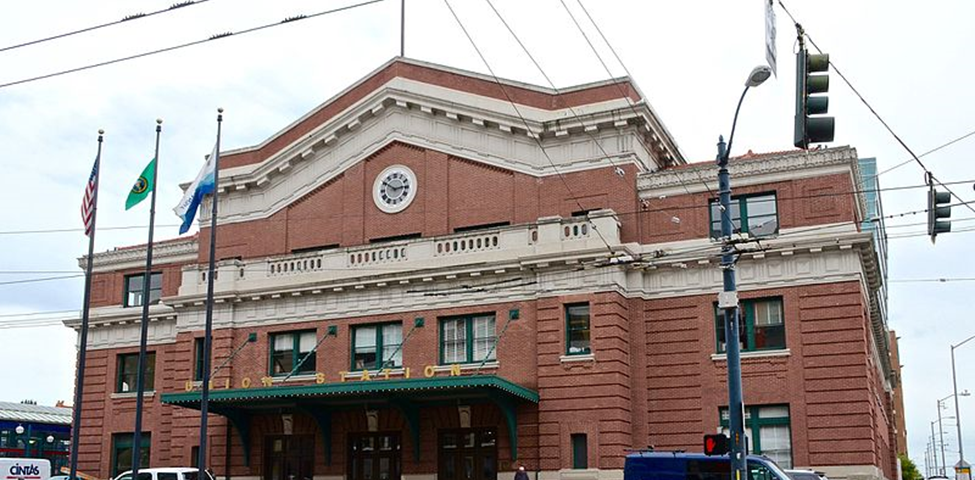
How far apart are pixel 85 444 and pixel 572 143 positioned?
24.6m

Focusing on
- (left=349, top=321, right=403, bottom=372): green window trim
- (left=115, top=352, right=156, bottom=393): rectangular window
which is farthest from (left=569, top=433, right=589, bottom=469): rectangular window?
(left=115, top=352, right=156, bottom=393): rectangular window

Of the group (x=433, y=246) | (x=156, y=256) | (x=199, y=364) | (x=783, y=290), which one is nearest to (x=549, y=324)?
(x=433, y=246)

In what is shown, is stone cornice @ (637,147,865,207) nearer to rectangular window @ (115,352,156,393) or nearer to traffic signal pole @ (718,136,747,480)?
traffic signal pole @ (718,136,747,480)

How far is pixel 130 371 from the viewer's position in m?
47.9

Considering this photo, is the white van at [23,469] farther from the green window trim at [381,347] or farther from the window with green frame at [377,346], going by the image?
the window with green frame at [377,346]

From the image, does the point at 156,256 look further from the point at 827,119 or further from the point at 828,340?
the point at 827,119

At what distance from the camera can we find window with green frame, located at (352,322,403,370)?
40219 millimetres

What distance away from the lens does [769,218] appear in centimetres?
3716

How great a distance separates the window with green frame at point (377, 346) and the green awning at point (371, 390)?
2250mm

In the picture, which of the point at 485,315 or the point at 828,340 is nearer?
the point at 828,340

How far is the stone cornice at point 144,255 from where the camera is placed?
4778 centimetres

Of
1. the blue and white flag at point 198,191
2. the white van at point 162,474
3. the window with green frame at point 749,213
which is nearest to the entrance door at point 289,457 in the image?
the white van at point 162,474

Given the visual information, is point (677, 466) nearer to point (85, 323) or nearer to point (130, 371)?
point (85, 323)

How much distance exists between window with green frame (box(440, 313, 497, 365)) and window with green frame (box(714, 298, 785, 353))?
7.72 m
